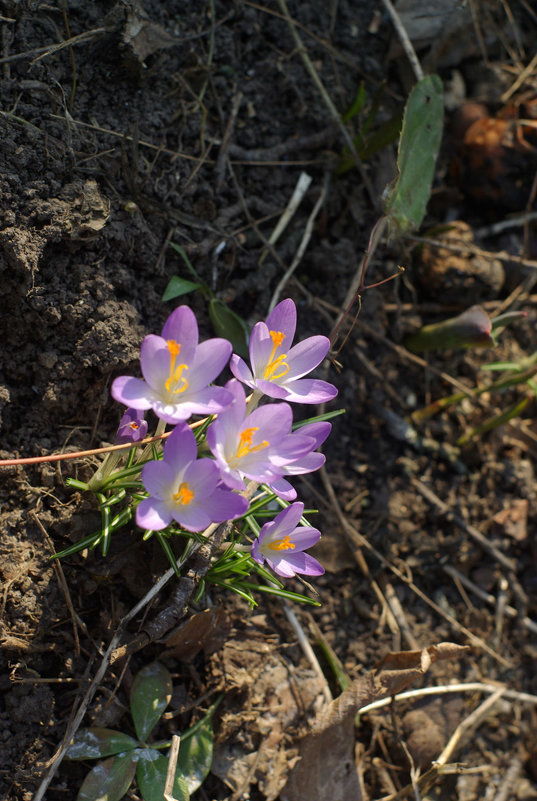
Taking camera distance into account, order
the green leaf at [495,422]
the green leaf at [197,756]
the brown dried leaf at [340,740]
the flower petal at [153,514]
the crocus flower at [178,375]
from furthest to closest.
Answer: the green leaf at [495,422]
the brown dried leaf at [340,740]
the green leaf at [197,756]
the crocus flower at [178,375]
the flower petal at [153,514]

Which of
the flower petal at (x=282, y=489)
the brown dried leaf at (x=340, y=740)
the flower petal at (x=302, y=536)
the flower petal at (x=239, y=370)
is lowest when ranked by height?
the brown dried leaf at (x=340, y=740)

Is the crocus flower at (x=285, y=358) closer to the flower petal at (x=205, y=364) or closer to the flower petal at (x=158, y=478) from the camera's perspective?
the flower petal at (x=205, y=364)

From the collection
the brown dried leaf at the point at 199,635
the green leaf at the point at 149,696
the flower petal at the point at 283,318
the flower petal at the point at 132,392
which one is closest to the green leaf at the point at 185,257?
the flower petal at the point at 283,318

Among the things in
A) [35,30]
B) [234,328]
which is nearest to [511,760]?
[234,328]

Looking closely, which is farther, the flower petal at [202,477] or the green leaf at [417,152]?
the green leaf at [417,152]

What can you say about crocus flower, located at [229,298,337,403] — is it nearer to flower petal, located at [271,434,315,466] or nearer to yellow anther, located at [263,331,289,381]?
yellow anther, located at [263,331,289,381]

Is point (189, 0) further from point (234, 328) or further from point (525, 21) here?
point (525, 21)

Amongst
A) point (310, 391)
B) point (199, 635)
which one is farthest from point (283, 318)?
point (199, 635)
